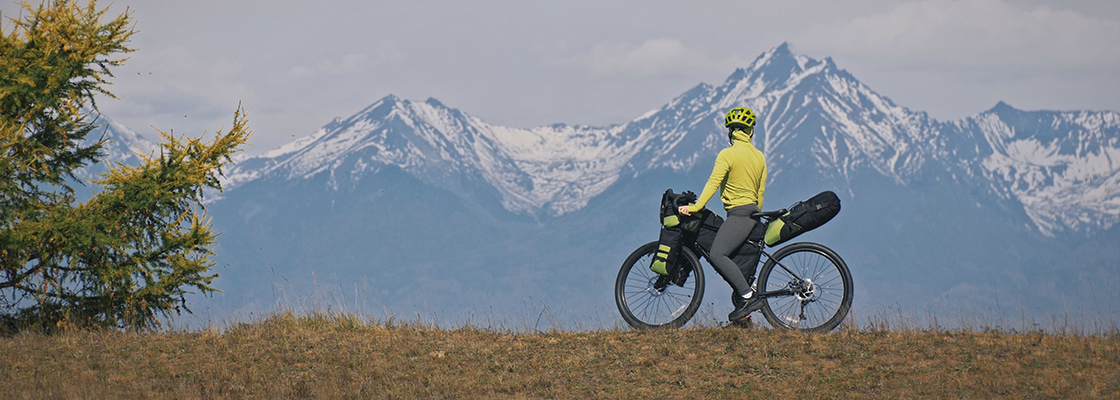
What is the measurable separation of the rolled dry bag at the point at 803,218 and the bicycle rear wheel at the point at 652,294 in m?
0.96

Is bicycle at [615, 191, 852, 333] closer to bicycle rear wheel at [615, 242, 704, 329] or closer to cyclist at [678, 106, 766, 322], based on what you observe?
bicycle rear wheel at [615, 242, 704, 329]

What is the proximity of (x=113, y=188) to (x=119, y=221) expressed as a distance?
0.62 metres

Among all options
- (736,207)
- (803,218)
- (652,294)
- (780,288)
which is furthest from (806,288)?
(652,294)

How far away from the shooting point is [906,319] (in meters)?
10.9

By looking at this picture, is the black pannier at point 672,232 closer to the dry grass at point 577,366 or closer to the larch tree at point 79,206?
the dry grass at point 577,366

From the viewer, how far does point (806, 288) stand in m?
10.6

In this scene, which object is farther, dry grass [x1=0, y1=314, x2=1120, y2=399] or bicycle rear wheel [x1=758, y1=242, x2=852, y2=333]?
bicycle rear wheel [x1=758, y1=242, x2=852, y2=333]

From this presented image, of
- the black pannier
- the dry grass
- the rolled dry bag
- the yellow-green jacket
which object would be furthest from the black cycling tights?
the dry grass

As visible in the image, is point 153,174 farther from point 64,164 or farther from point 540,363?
point 540,363

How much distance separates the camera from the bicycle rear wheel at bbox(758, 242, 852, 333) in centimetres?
1059

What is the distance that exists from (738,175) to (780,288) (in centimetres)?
137

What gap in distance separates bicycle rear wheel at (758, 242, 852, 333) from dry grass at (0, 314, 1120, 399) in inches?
11.6

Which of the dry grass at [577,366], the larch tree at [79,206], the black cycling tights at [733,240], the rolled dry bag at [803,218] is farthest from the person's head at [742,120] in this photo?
the larch tree at [79,206]

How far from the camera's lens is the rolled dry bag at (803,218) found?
10539mm
